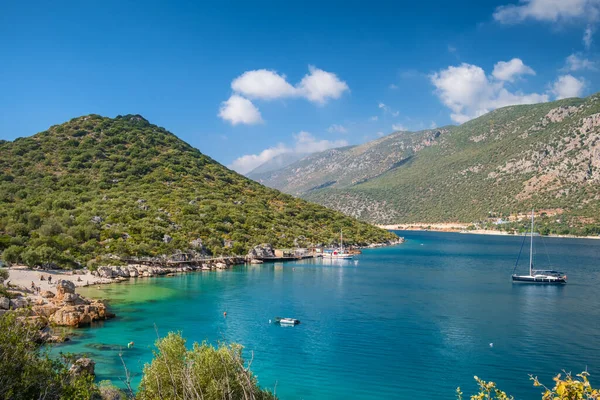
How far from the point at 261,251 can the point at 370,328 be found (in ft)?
170

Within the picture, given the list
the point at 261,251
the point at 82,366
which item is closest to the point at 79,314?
the point at 82,366

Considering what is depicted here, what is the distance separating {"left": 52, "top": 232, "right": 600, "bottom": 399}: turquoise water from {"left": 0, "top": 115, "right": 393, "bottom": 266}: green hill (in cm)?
1421

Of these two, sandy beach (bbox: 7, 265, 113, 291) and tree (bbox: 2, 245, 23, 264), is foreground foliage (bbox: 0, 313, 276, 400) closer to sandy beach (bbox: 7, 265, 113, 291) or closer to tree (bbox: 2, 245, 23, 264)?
sandy beach (bbox: 7, 265, 113, 291)

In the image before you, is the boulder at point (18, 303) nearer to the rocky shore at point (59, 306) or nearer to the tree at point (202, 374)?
the rocky shore at point (59, 306)

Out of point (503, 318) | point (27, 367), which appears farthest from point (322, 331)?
point (27, 367)

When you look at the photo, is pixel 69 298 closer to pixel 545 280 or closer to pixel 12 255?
pixel 12 255

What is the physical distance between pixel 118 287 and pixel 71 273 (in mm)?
7954

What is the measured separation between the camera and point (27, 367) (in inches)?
514

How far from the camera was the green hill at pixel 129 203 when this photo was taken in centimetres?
6975

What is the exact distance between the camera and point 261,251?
3479 inches

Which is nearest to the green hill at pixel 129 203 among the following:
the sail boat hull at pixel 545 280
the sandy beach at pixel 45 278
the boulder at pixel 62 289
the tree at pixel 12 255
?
the tree at pixel 12 255

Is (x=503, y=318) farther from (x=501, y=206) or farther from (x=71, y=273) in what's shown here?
(x=501, y=206)

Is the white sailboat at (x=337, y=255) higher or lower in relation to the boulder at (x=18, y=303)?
lower

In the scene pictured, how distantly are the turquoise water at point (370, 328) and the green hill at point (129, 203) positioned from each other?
14206 mm
